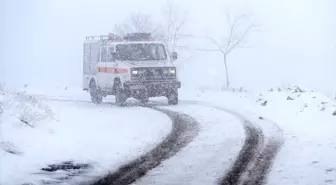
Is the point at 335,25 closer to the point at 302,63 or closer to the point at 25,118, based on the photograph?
the point at 302,63

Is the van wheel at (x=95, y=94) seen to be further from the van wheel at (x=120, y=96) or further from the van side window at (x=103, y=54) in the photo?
the van wheel at (x=120, y=96)

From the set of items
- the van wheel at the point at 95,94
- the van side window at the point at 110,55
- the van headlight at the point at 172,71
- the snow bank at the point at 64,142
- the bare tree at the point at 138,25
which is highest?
the bare tree at the point at 138,25

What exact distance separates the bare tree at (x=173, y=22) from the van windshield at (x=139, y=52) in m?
23.1

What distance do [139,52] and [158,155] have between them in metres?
9.34

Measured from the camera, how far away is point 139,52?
17.0 m

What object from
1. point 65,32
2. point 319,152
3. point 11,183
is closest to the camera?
point 11,183

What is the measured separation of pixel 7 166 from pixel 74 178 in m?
1.14

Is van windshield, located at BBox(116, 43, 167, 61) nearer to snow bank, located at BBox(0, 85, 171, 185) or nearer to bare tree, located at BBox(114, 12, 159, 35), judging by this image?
snow bank, located at BBox(0, 85, 171, 185)

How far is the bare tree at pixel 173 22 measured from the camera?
40.5 m

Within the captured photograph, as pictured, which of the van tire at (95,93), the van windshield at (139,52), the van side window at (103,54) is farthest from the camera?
the van tire at (95,93)

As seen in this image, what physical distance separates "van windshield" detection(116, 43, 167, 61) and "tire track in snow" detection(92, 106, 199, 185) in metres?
5.15

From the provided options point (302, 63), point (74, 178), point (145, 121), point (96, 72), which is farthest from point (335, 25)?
point (74, 178)

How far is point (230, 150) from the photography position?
27.4 feet

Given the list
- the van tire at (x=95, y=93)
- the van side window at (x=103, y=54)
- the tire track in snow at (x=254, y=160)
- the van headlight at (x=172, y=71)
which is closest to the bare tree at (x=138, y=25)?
the van tire at (x=95, y=93)
